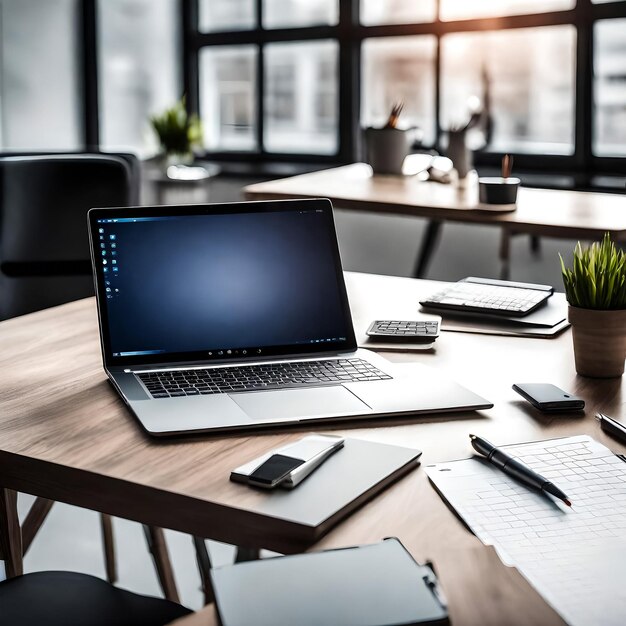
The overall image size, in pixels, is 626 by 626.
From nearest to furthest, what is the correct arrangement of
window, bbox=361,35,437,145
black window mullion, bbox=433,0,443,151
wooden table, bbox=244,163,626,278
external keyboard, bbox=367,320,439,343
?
external keyboard, bbox=367,320,439,343 < wooden table, bbox=244,163,626,278 < black window mullion, bbox=433,0,443,151 < window, bbox=361,35,437,145

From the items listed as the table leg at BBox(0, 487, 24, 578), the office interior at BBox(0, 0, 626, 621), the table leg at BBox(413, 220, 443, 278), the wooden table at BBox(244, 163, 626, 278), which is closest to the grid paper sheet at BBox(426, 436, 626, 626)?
the table leg at BBox(0, 487, 24, 578)

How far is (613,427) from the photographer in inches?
41.6

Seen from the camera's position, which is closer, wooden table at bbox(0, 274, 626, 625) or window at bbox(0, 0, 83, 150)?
wooden table at bbox(0, 274, 626, 625)

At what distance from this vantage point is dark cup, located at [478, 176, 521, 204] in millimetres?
2428

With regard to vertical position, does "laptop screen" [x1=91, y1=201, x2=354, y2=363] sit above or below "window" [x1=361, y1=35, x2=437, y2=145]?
below

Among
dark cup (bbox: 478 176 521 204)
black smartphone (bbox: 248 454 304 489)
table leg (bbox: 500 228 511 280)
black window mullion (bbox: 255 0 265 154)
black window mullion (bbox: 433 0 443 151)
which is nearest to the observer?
black smartphone (bbox: 248 454 304 489)

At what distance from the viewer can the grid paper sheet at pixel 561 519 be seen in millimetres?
721

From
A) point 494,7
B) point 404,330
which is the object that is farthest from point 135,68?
point 404,330

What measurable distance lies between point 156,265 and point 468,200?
148 centimetres

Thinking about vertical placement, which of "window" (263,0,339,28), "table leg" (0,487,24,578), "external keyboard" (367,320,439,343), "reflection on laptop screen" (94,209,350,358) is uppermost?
"window" (263,0,339,28)

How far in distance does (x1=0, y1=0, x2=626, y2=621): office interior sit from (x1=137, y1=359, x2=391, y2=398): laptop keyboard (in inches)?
97.2

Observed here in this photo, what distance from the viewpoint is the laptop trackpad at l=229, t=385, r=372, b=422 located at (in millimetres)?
1078

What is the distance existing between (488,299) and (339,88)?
10.1ft

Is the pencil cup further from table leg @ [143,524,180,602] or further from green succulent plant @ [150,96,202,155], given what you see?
table leg @ [143,524,180,602]
